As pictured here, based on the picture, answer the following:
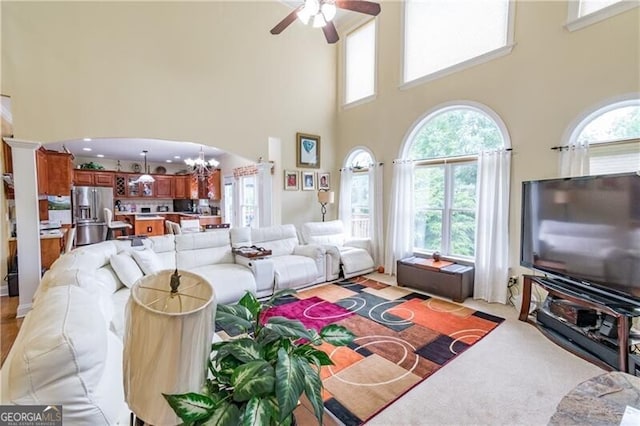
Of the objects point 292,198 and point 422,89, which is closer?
point 422,89

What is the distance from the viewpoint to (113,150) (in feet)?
24.6

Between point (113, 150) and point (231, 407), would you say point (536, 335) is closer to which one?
point (231, 407)

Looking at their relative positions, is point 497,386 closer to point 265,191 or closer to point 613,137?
point 613,137

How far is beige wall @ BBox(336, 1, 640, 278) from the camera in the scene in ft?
9.86

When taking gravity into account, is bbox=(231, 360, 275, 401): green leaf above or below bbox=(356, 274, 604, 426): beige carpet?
above

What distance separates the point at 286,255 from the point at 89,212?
6438 mm

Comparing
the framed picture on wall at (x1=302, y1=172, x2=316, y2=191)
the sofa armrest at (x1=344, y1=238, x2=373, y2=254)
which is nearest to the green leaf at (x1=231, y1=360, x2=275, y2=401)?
the sofa armrest at (x1=344, y1=238, x2=373, y2=254)

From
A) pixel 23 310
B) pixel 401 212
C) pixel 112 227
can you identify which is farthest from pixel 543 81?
pixel 112 227

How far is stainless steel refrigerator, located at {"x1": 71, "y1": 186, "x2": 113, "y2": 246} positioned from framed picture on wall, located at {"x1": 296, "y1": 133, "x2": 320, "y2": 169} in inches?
233

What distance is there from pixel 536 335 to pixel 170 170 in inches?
408

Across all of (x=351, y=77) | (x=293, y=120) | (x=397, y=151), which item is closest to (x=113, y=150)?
(x=293, y=120)

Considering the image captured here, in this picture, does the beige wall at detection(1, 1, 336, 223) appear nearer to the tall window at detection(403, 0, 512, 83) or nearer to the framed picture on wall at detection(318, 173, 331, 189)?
the framed picture on wall at detection(318, 173, 331, 189)

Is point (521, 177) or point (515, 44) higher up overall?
point (515, 44)

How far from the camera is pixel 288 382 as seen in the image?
0.72m
